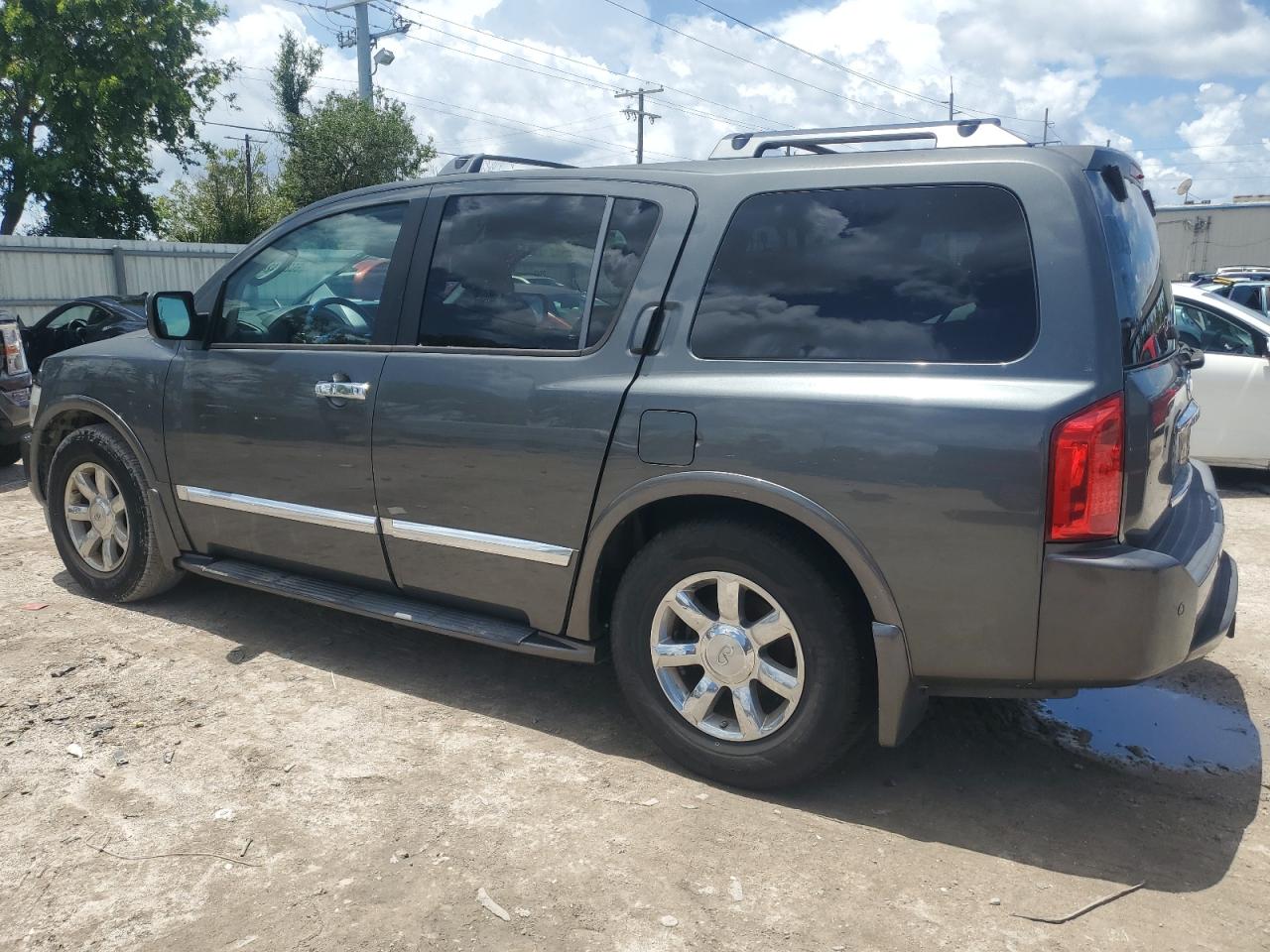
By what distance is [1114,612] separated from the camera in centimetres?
274

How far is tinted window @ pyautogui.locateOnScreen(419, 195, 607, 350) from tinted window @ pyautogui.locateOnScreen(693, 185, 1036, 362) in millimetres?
514

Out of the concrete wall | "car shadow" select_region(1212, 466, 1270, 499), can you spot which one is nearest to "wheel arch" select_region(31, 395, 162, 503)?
"car shadow" select_region(1212, 466, 1270, 499)

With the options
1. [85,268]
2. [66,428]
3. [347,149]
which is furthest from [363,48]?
[66,428]

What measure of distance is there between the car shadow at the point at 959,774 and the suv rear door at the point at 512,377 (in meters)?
0.50

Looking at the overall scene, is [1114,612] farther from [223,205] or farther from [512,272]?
[223,205]

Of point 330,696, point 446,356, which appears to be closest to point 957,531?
point 446,356

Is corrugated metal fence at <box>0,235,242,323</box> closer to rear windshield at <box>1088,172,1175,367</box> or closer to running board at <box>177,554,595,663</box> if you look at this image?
running board at <box>177,554,595,663</box>

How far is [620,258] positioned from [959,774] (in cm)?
203

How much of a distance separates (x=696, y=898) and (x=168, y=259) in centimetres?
1965

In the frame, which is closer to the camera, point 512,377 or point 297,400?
point 512,377

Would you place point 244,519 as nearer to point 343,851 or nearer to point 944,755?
point 343,851

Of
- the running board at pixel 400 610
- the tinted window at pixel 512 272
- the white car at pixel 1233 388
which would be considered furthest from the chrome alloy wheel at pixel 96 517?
the white car at pixel 1233 388

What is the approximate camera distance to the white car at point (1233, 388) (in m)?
7.94

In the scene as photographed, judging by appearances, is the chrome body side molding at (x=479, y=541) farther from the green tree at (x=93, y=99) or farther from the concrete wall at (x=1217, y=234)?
the concrete wall at (x=1217, y=234)
